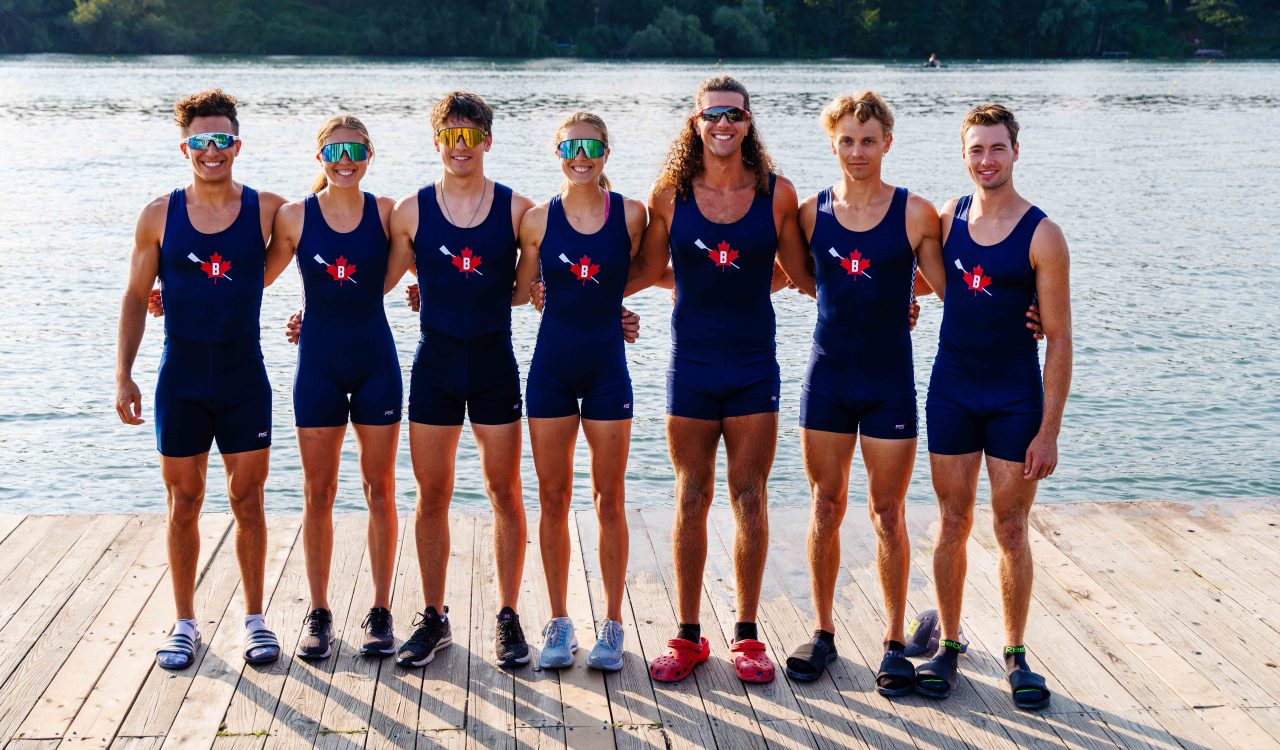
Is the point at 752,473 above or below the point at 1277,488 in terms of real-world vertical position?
above

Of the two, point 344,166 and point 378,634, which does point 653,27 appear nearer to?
point 344,166

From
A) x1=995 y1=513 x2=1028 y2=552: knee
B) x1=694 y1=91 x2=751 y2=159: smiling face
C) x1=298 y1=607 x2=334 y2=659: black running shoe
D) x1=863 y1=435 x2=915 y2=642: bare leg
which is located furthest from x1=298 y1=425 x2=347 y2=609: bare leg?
x1=995 y1=513 x2=1028 y2=552: knee

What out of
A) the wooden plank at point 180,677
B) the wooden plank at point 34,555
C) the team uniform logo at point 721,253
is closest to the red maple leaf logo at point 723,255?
the team uniform logo at point 721,253

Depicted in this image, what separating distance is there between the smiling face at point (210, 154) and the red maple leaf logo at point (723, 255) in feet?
5.87

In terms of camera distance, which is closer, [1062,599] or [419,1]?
[1062,599]

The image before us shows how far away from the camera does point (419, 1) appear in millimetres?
71812

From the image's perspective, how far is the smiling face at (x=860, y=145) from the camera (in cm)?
468

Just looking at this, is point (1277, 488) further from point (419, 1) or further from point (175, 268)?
point (419, 1)

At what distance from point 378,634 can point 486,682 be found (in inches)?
19.7

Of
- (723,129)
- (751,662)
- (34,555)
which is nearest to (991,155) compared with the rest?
(723,129)

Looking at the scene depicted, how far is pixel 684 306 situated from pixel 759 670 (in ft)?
4.46

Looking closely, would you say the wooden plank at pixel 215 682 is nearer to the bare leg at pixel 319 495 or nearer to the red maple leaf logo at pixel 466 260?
the bare leg at pixel 319 495

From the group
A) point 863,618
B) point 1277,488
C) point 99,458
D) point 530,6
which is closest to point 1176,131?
point 1277,488

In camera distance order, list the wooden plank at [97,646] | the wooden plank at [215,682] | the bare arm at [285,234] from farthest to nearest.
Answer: the bare arm at [285,234] < the wooden plank at [97,646] < the wooden plank at [215,682]
